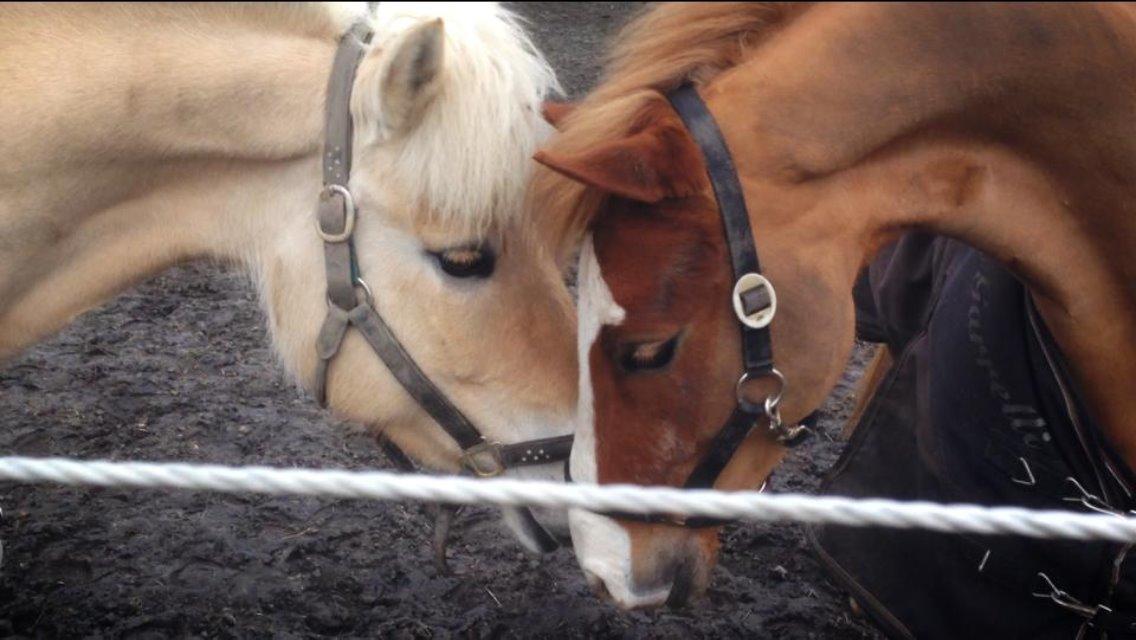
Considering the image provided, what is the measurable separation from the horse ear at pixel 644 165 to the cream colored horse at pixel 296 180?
0.36 m

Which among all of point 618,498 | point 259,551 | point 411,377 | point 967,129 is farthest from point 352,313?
point 259,551

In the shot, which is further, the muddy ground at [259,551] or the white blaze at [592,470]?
the muddy ground at [259,551]

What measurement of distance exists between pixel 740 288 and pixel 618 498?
476 mm

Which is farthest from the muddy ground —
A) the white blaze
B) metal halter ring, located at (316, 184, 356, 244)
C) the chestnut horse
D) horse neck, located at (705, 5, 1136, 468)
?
horse neck, located at (705, 5, 1136, 468)

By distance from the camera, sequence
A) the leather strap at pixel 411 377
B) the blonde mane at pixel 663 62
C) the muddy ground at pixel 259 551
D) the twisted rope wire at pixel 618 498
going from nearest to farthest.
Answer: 1. the twisted rope wire at pixel 618 498
2. the blonde mane at pixel 663 62
3. the leather strap at pixel 411 377
4. the muddy ground at pixel 259 551

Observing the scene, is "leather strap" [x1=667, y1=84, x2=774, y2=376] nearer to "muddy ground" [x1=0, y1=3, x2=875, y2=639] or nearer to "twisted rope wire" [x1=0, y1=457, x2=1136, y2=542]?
"twisted rope wire" [x1=0, y1=457, x2=1136, y2=542]

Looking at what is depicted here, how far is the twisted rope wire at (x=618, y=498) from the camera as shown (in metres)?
1.02

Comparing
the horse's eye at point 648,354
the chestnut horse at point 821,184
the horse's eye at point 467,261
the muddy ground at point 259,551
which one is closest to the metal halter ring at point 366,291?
the horse's eye at point 467,261

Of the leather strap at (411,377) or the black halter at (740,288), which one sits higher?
the black halter at (740,288)

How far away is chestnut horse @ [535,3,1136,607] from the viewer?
1.36m

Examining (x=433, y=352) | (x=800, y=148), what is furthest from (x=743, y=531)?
(x=800, y=148)

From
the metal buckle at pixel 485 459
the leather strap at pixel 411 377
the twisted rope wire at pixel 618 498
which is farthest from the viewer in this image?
the metal buckle at pixel 485 459

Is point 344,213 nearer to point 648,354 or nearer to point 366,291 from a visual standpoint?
point 366,291

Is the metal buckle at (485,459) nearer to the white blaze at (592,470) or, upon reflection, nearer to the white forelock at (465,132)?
the white blaze at (592,470)
